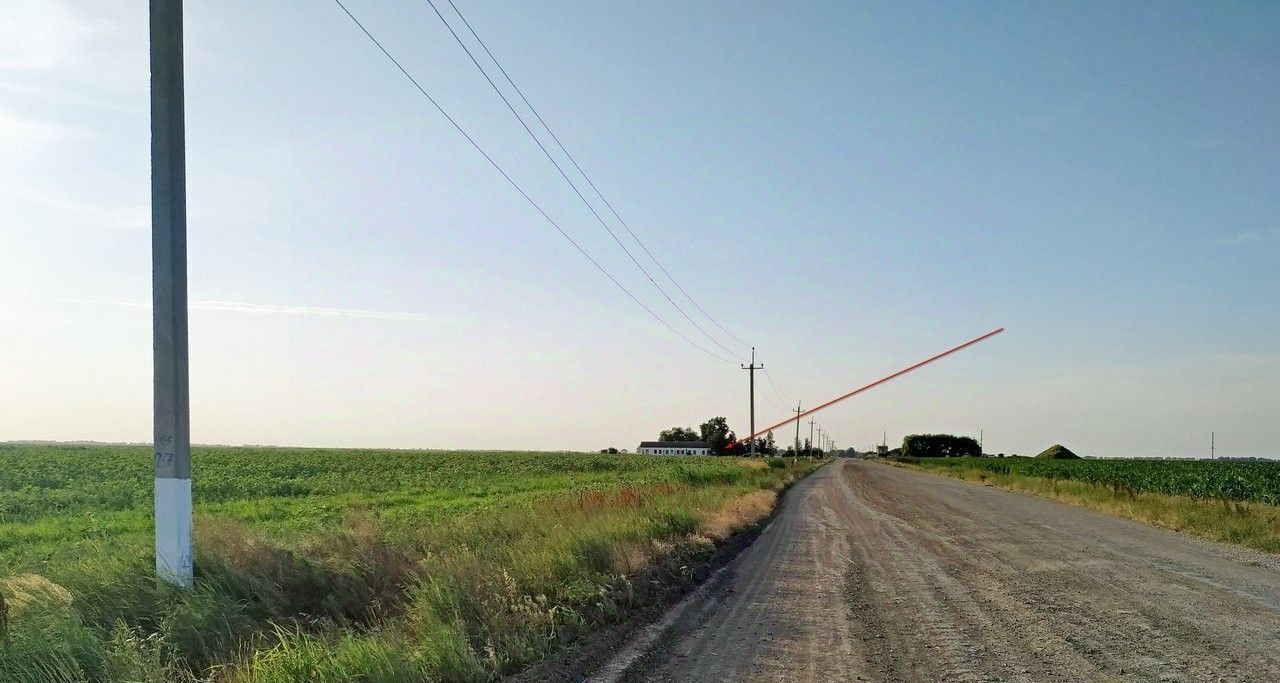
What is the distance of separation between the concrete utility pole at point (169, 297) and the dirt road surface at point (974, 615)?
5229 mm

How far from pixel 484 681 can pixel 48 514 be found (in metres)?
26.4

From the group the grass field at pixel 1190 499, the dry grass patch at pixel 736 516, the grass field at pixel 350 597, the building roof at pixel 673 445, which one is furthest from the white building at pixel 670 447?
the grass field at pixel 350 597

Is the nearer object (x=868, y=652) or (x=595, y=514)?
(x=868, y=652)

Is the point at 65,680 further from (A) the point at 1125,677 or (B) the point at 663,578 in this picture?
(A) the point at 1125,677

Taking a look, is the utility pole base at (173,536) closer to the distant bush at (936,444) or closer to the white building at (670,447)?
the white building at (670,447)

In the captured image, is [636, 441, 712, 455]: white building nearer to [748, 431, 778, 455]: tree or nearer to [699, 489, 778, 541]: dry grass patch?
[748, 431, 778, 455]: tree

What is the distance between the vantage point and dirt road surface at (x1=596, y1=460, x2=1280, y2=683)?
7.27 m

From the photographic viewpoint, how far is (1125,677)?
22.8 ft

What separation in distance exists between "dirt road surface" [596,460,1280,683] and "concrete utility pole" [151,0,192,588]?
523 cm

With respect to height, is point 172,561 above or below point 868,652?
above

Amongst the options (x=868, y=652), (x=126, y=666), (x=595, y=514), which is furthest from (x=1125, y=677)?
(x=595, y=514)

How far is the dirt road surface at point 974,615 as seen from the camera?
286 inches

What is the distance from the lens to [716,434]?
170 m

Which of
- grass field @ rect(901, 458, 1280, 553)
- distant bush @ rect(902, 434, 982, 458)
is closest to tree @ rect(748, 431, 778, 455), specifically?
distant bush @ rect(902, 434, 982, 458)
